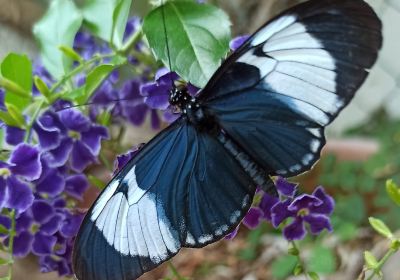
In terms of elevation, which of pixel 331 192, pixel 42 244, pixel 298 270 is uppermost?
pixel 42 244

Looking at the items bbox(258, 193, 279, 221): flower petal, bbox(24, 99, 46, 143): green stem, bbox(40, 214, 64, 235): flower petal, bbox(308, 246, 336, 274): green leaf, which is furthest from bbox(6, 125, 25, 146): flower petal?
bbox(308, 246, 336, 274): green leaf

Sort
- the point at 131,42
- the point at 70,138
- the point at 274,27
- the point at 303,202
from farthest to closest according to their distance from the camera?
the point at 131,42, the point at 70,138, the point at 303,202, the point at 274,27

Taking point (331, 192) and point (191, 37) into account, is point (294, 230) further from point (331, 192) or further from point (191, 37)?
point (331, 192)

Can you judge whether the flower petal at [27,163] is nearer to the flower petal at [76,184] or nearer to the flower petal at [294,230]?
the flower petal at [76,184]

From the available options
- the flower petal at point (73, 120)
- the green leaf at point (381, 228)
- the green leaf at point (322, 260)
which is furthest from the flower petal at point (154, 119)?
the green leaf at point (322, 260)

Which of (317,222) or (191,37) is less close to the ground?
(191,37)

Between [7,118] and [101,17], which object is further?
[101,17]

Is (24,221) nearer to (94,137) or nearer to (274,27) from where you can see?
(94,137)

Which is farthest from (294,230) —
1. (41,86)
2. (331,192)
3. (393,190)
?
(331,192)

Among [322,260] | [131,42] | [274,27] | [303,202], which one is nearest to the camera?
[274,27]
